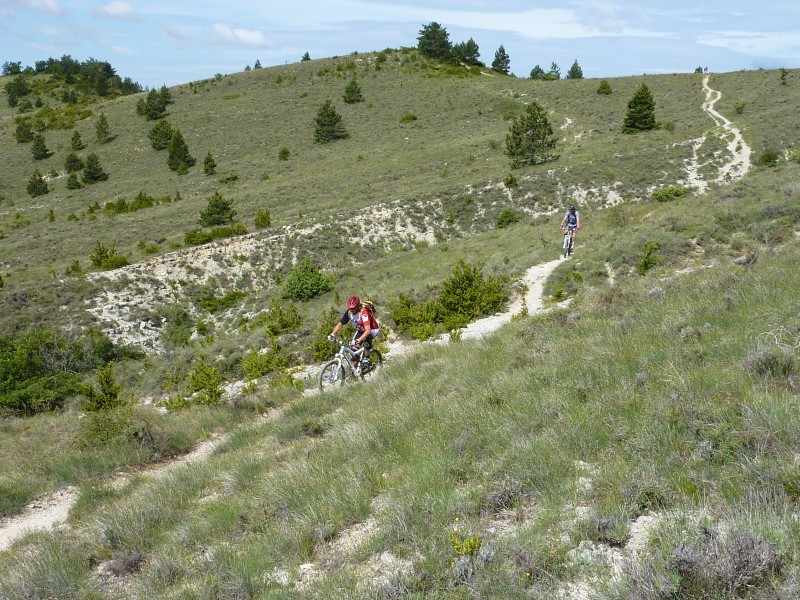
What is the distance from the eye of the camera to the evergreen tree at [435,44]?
81750 millimetres

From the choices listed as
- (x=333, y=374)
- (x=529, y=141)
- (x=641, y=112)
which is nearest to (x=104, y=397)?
(x=333, y=374)

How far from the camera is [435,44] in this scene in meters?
81.9

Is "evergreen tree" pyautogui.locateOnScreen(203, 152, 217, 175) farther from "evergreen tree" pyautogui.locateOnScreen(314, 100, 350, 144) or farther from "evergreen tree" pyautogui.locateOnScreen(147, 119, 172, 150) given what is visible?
"evergreen tree" pyautogui.locateOnScreen(314, 100, 350, 144)

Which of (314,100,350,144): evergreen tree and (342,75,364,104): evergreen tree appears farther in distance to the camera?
(342,75,364,104): evergreen tree

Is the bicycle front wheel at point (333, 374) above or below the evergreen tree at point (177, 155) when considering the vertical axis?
below

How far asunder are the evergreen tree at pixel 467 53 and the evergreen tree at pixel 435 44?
133 centimetres

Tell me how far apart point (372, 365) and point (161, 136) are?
5629cm

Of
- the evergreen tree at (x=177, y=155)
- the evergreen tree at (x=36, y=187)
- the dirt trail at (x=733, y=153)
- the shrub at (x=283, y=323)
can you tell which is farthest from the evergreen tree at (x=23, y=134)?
the dirt trail at (x=733, y=153)

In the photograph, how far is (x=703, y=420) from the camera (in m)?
4.57

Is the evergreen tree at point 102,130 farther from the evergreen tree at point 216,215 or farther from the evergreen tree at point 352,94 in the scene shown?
the evergreen tree at point 216,215

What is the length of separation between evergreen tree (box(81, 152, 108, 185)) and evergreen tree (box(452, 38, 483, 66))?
2179 inches

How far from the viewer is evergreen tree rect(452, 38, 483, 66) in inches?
3260

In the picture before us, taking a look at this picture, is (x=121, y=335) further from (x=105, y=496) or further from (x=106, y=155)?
(x=106, y=155)

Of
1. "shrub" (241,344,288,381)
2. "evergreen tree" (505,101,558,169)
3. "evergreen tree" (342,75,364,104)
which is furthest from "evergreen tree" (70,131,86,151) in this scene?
"shrub" (241,344,288,381)
